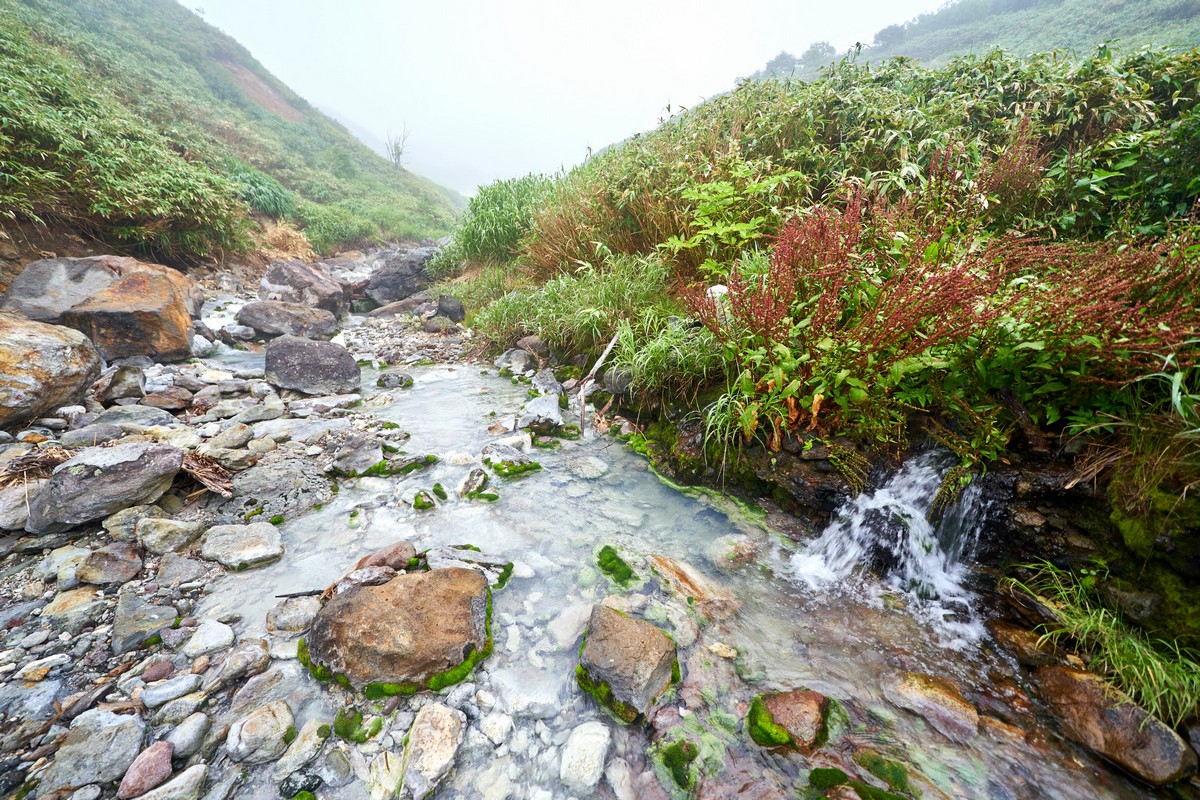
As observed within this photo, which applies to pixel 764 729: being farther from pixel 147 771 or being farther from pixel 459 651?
pixel 147 771

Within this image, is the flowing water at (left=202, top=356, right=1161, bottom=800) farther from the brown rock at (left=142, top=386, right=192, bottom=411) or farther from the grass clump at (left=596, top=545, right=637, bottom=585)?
the brown rock at (left=142, top=386, right=192, bottom=411)

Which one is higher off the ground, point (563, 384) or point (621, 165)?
point (621, 165)

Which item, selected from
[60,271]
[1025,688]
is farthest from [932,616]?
[60,271]

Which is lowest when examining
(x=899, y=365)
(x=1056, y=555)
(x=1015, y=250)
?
(x=1056, y=555)

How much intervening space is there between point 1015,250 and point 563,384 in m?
4.05

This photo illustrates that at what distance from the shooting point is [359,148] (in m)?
36.4

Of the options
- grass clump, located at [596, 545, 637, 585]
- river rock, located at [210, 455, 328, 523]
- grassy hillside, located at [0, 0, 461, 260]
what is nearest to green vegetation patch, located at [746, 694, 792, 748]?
grass clump, located at [596, 545, 637, 585]

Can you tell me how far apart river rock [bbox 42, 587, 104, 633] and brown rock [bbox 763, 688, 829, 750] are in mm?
3109

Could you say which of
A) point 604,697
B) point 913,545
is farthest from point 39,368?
point 913,545

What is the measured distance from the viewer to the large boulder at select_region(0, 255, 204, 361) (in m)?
4.81

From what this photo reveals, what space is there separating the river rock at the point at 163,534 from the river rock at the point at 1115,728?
14.5ft

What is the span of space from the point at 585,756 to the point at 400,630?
93cm

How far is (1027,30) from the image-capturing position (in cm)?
2480

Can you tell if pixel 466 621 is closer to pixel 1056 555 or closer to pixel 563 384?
pixel 1056 555
